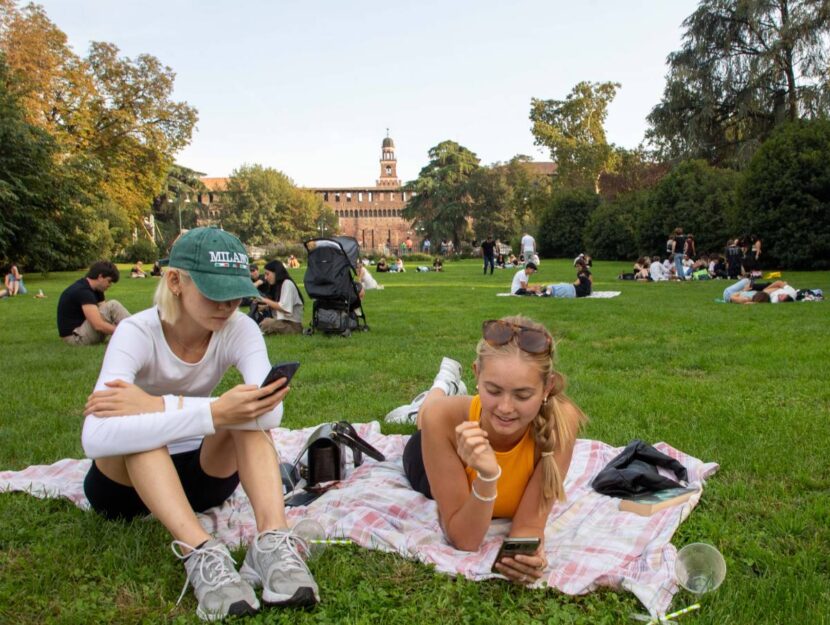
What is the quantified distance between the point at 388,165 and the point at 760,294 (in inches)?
4270

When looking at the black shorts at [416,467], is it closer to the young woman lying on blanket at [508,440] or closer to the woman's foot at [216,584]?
the young woman lying on blanket at [508,440]

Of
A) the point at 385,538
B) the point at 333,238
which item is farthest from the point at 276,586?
the point at 333,238

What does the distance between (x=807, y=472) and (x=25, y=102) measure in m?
31.1

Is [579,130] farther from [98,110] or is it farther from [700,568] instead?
[700,568]

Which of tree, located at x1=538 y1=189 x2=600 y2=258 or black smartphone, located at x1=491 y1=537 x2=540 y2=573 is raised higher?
tree, located at x1=538 y1=189 x2=600 y2=258

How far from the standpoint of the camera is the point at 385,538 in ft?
9.51

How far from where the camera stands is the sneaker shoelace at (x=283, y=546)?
2.44m

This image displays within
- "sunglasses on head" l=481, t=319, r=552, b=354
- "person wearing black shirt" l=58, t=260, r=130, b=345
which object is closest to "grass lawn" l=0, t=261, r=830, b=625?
"person wearing black shirt" l=58, t=260, r=130, b=345

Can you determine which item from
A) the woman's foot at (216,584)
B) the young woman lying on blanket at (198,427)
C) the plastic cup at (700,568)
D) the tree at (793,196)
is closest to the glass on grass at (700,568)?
the plastic cup at (700,568)

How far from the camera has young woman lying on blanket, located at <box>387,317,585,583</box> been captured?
99.0 inches

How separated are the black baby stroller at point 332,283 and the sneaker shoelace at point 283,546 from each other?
668 cm

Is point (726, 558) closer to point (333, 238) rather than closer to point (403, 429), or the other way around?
point (403, 429)

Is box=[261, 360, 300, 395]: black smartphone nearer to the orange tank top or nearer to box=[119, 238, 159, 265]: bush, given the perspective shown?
the orange tank top

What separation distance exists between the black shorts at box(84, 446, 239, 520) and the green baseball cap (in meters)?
0.76
